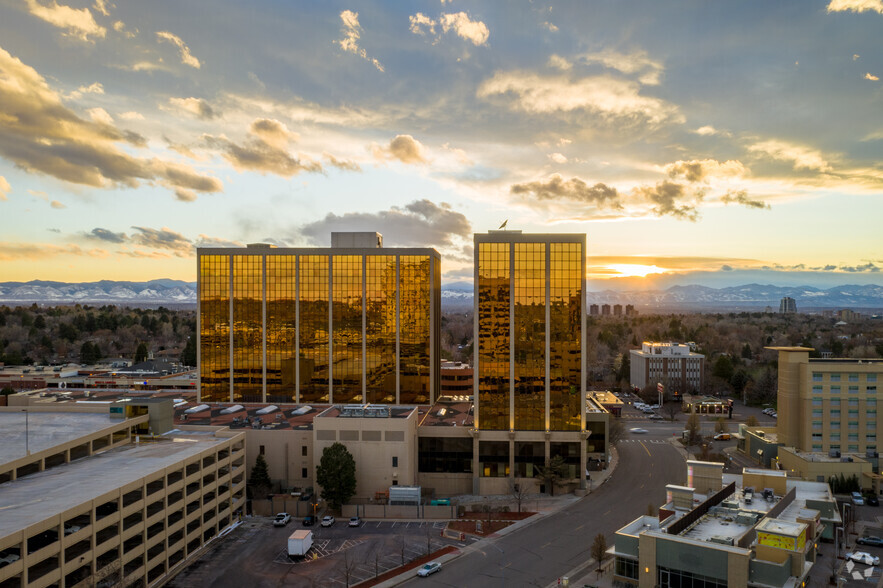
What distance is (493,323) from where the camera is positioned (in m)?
76.1

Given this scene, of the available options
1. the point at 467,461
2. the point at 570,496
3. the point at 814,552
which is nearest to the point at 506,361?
the point at 467,461

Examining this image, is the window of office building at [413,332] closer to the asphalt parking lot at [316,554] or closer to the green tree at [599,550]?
the asphalt parking lot at [316,554]

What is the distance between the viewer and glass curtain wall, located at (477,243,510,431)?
75375mm

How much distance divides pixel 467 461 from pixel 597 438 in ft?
80.9

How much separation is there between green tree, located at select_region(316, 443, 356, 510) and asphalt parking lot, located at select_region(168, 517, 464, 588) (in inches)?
121

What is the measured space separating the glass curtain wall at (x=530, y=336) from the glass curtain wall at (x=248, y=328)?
1831 inches

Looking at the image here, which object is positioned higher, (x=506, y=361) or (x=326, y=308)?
(x=326, y=308)

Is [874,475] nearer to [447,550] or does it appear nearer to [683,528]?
[683,528]

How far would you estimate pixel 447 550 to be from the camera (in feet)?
179

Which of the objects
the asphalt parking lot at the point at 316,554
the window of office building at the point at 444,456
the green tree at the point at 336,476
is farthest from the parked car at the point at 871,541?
the green tree at the point at 336,476

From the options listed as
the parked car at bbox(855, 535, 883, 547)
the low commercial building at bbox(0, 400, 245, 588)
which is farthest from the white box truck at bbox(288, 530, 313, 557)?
the parked car at bbox(855, 535, 883, 547)

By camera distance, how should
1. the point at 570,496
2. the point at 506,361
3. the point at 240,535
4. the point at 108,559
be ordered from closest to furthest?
the point at 108,559 → the point at 240,535 → the point at 570,496 → the point at 506,361

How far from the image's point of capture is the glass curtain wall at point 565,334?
74375 millimetres

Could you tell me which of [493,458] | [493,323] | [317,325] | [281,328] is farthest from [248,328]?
[493,458]
